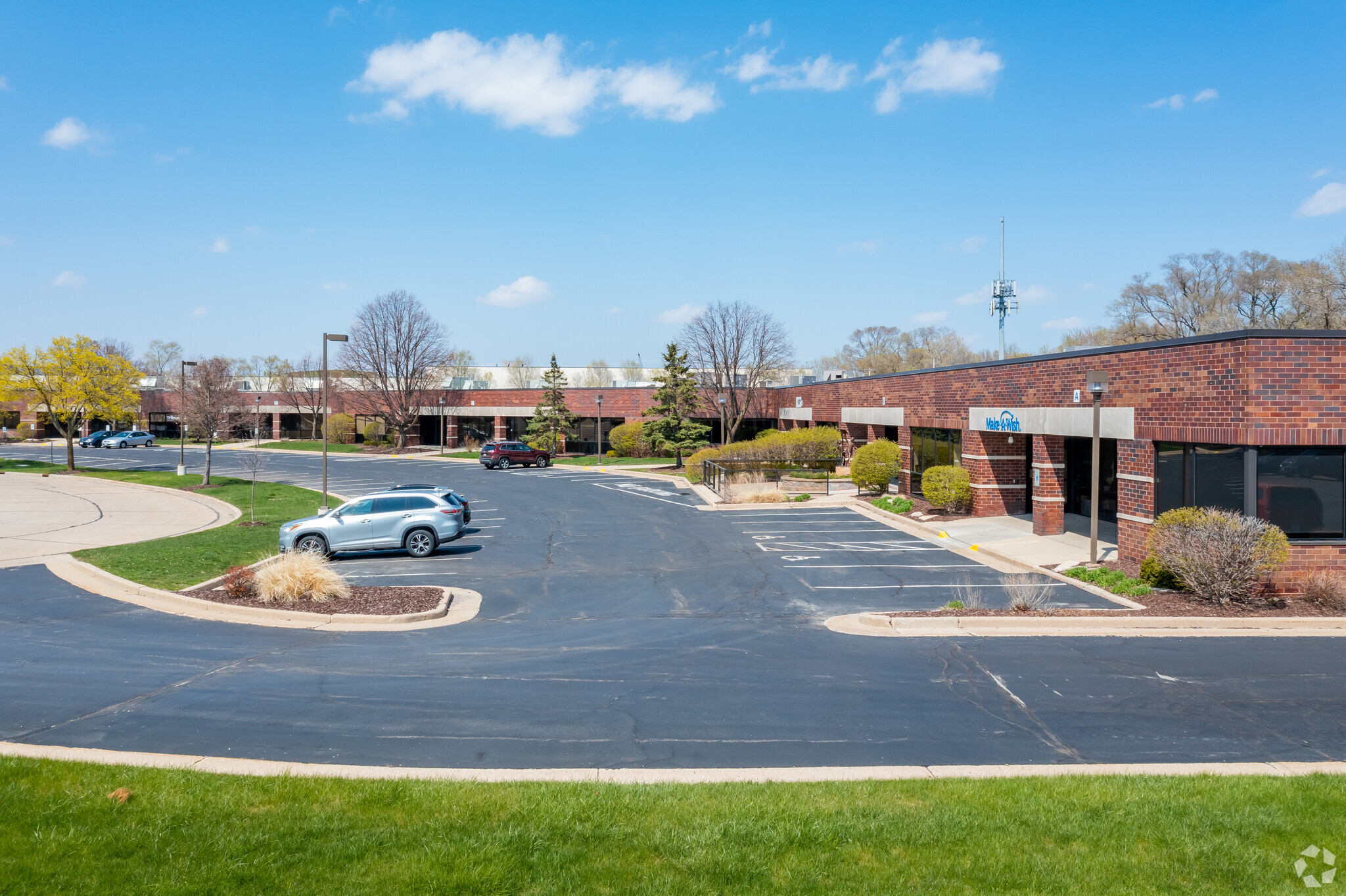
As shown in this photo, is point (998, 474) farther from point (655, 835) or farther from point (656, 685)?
point (655, 835)

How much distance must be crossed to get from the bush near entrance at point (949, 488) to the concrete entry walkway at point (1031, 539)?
32.8 inches

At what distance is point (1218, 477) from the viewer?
50.6 feet

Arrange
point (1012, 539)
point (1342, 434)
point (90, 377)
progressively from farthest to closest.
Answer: point (90, 377)
point (1012, 539)
point (1342, 434)

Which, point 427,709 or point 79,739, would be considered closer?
point 79,739

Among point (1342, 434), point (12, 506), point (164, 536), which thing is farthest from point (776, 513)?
point (12, 506)

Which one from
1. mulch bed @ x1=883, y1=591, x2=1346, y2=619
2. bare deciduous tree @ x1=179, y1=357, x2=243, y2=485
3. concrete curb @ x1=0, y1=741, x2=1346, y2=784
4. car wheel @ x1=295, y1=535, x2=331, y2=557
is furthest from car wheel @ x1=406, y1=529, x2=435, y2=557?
bare deciduous tree @ x1=179, y1=357, x2=243, y2=485

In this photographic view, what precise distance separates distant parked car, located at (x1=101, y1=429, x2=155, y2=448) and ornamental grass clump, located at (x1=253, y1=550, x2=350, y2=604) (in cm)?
6491

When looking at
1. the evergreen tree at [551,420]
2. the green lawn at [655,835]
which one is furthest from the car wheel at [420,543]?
the evergreen tree at [551,420]

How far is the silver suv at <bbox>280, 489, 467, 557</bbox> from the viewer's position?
1984cm

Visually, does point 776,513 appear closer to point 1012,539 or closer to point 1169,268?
point 1012,539

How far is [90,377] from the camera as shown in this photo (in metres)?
44.2

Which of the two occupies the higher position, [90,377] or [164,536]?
[90,377]

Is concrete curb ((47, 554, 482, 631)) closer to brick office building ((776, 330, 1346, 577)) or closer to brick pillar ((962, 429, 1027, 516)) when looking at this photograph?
brick office building ((776, 330, 1346, 577))

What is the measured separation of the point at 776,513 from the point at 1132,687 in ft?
59.9
